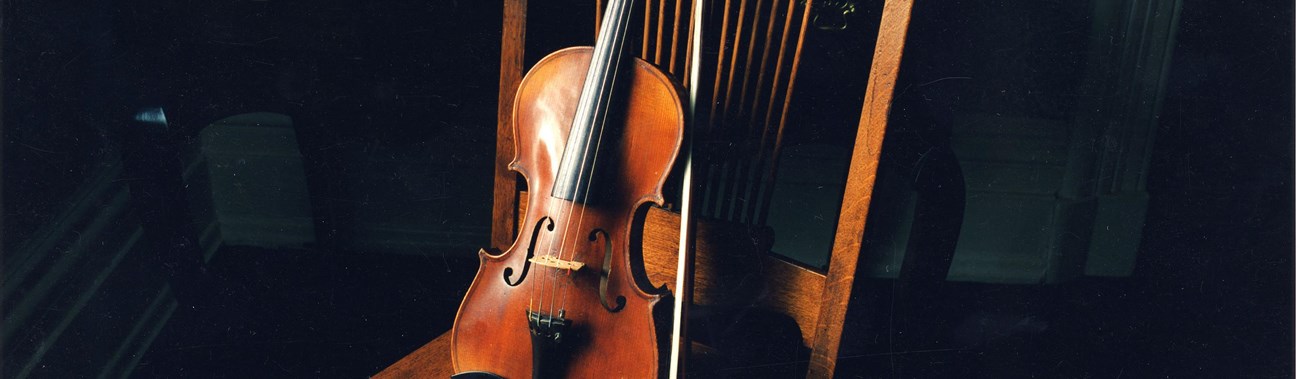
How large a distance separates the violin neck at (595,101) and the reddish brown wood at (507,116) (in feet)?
0.39

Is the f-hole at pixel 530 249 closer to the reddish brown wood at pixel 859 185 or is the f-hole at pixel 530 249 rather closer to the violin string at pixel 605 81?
the violin string at pixel 605 81

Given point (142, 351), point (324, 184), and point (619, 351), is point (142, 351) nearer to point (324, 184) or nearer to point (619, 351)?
point (324, 184)

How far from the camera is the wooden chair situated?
31.9 inches

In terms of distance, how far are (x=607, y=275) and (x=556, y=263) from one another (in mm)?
54

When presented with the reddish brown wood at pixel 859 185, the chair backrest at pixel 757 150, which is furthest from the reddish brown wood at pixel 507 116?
the reddish brown wood at pixel 859 185

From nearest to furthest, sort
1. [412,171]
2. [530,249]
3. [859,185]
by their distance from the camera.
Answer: [859,185] → [530,249] → [412,171]

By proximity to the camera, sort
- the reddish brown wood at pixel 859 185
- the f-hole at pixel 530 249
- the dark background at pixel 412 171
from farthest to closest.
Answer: the dark background at pixel 412 171 < the f-hole at pixel 530 249 < the reddish brown wood at pixel 859 185

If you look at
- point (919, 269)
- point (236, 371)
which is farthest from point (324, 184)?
point (919, 269)

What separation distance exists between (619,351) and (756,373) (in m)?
0.20

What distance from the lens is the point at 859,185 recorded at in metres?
0.83

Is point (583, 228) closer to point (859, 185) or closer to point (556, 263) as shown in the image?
point (556, 263)

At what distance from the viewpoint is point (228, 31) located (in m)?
1.27

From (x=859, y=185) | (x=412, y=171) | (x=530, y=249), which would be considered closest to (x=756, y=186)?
(x=859, y=185)

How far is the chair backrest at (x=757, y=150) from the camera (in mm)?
810
